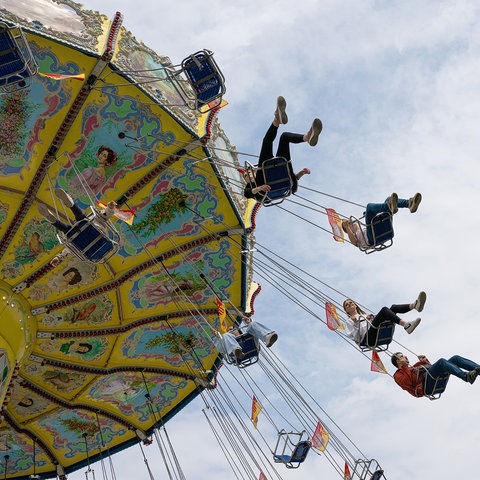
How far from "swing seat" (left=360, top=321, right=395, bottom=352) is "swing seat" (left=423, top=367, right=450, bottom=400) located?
28.8 inches

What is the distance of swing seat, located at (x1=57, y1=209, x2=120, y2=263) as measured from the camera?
29.0 ft

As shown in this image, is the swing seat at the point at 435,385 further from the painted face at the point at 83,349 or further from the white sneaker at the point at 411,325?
the painted face at the point at 83,349

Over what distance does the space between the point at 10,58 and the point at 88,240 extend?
2.35 meters

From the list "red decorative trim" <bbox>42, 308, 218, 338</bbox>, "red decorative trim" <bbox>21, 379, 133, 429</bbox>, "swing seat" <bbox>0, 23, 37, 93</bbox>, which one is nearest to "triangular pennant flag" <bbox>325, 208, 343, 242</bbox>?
"red decorative trim" <bbox>42, 308, 218, 338</bbox>


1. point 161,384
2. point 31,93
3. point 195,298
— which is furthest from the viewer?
point 161,384

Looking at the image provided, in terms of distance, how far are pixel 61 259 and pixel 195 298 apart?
8.80ft

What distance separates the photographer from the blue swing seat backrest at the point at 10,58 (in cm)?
789

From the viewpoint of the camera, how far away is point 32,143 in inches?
419

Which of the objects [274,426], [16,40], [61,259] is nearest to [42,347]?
[61,259]

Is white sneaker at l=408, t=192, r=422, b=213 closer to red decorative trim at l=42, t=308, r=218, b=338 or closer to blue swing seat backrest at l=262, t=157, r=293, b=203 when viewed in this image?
blue swing seat backrest at l=262, t=157, r=293, b=203

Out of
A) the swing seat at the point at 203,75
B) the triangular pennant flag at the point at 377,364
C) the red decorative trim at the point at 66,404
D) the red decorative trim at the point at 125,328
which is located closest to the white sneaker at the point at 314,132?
the swing seat at the point at 203,75

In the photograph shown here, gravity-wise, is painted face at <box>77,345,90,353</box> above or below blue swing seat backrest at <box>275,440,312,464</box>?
above

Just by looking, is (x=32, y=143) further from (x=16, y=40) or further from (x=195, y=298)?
(x=195, y=298)

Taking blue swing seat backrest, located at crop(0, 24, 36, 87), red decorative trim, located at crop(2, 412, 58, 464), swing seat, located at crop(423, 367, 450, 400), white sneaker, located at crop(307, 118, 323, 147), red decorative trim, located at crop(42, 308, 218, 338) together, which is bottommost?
swing seat, located at crop(423, 367, 450, 400)
